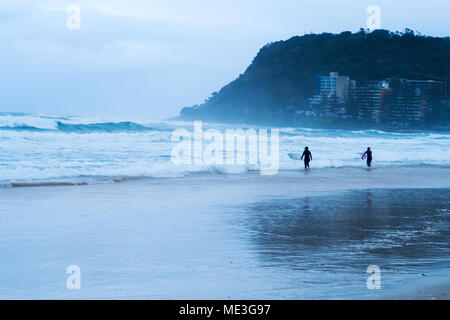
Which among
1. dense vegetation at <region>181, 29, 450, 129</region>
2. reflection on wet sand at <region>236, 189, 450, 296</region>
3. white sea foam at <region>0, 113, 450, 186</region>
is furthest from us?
dense vegetation at <region>181, 29, 450, 129</region>

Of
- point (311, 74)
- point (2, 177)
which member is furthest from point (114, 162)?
point (311, 74)

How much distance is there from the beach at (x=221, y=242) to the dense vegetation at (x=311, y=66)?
8969cm

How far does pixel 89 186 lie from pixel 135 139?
791 inches

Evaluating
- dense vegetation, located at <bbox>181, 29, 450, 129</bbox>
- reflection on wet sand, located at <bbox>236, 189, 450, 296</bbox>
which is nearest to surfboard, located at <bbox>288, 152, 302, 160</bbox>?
reflection on wet sand, located at <bbox>236, 189, 450, 296</bbox>

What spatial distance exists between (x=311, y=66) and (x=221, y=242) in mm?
108002

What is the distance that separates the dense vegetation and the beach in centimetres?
8969

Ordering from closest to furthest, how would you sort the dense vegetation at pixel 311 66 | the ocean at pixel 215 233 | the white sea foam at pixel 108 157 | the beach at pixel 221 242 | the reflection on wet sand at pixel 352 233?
the beach at pixel 221 242
the ocean at pixel 215 233
the reflection on wet sand at pixel 352 233
the white sea foam at pixel 108 157
the dense vegetation at pixel 311 66

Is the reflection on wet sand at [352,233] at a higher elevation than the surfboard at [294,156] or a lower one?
higher

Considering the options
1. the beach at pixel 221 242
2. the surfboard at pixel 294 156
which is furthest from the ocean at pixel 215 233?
the surfboard at pixel 294 156

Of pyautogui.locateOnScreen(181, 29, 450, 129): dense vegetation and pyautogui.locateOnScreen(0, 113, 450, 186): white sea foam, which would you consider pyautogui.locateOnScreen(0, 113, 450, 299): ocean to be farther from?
pyautogui.locateOnScreen(181, 29, 450, 129): dense vegetation

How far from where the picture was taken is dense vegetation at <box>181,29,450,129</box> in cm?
10619

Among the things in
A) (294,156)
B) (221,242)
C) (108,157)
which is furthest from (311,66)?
(221,242)

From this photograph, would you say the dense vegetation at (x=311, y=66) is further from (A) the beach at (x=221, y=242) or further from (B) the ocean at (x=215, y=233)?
(A) the beach at (x=221, y=242)

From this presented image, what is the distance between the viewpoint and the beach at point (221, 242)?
5898 millimetres
